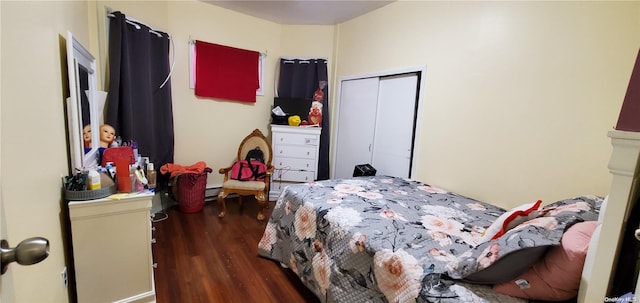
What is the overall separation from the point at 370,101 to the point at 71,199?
112 inches

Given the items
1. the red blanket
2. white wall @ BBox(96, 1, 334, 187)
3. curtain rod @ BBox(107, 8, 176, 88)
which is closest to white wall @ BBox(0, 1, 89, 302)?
curtain rod @ BBox(107, 8, 176, 88)

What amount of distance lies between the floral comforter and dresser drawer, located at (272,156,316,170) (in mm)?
1275

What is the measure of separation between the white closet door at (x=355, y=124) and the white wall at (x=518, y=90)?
559 mm

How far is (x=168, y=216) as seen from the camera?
9.82ft

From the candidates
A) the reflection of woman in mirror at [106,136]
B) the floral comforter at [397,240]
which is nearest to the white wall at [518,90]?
the floral comforter at [397,240]

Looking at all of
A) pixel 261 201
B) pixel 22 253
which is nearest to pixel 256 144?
pixel 261 201

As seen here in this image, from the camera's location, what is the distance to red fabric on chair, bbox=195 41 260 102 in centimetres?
336

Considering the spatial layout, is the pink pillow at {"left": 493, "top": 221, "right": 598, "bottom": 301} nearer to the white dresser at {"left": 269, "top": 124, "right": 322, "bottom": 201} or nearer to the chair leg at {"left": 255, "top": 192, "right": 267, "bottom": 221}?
the chair leg at {"left": 255, "top": 192, "right": 267, "bottom": 221}

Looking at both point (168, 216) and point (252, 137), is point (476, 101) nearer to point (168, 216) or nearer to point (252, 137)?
point (252, 137)

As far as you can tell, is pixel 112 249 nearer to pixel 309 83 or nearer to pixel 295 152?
pixel 295 152

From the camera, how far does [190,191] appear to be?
10.1ft

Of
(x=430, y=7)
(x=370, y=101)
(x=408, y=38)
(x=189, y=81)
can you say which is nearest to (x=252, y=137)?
(x=189, y=81)

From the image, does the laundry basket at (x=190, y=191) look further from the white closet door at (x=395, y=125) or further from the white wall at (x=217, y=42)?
the white closet door at (x=395, y=125)

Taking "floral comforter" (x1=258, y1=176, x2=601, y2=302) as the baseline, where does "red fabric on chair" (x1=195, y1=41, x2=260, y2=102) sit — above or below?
above
